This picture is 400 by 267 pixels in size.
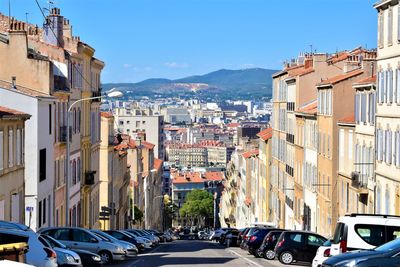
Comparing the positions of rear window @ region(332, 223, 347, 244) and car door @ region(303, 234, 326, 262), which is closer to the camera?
rear window @ region(332, 223, 347, 244)

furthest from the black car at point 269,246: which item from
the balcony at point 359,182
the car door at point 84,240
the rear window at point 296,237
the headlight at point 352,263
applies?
the headlight at point 352,263

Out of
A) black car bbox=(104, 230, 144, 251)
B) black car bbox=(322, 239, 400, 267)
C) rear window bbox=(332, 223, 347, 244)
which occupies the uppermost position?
black car bbox=(322, 239, 400, 267)

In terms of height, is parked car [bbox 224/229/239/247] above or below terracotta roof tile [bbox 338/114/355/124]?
below

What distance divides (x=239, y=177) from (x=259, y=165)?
32.9 m

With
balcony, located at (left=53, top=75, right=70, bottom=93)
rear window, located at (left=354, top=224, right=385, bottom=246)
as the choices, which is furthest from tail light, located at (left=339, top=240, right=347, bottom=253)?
balcony, located at (left=53, top=75, right=70, bottom=93)

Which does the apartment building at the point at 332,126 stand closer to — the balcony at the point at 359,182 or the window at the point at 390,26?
the balcony at the point at 359,182

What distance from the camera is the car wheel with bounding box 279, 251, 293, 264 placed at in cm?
3956

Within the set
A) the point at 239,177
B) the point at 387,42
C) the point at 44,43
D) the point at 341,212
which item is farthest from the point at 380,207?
the point at 239,177

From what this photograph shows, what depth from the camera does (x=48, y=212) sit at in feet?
164

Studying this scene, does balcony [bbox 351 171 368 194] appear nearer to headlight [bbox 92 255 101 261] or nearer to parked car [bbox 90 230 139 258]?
parked car [bbox 90 230 139 258]

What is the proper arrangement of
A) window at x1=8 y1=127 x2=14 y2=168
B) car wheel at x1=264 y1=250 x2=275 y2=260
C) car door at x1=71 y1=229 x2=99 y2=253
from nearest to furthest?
car door at x1=71 y1=229 x2=99 y2=253
window at x1=8 y1=127 x2=14 y2=168
car wheel at x1=264 y1=250 x2=275 y2=260

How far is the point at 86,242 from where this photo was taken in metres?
36.6

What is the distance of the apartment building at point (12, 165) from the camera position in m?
36.9

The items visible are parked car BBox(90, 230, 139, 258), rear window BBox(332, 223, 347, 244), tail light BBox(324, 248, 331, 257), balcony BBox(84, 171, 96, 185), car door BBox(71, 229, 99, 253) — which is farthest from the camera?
balcony BBox(84, 171, 96, 185)
